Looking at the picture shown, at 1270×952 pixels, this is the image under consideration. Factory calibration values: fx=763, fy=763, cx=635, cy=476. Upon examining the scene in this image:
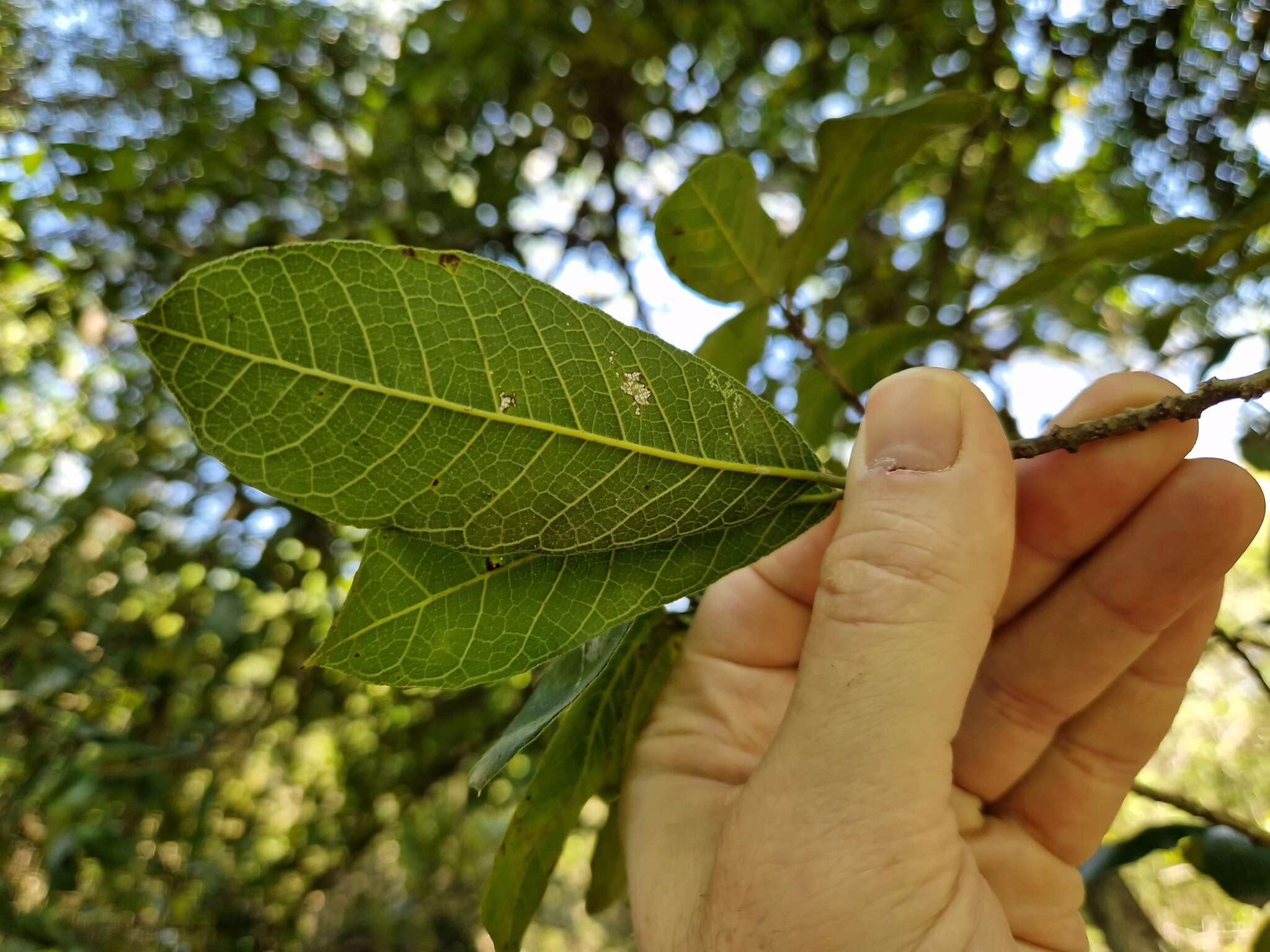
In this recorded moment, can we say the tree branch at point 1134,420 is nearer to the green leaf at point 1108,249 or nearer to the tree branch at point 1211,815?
the green leaf at point 1108,249

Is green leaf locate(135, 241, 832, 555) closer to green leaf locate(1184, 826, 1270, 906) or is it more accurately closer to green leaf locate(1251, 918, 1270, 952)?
green leaf locate(1184, 826, 1270, 906)

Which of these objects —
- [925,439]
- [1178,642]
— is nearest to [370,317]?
[925,439]

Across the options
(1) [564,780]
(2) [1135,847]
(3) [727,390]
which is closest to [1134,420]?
(3) [727,390]

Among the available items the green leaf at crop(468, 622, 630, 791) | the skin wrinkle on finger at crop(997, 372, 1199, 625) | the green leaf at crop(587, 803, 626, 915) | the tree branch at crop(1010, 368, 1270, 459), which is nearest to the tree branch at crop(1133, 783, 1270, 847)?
the skin wrinkle on finger at crop(997, 372, 1199, 625)

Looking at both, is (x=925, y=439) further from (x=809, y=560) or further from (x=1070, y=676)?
(x=1070, y=676)

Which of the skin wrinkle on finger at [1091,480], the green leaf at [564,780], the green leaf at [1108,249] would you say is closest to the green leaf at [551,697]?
the green leaf at [564,780]

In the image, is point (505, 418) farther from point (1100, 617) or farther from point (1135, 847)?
point (1135, 847)
